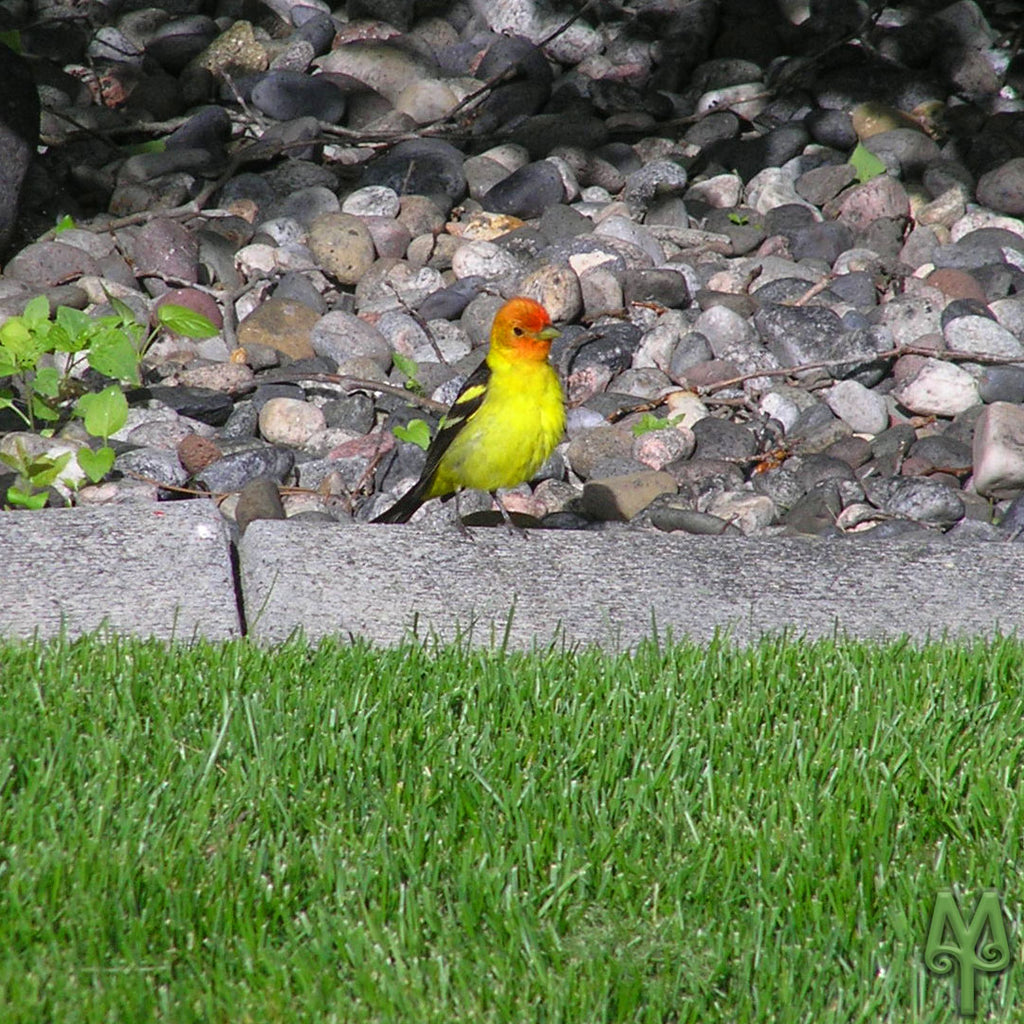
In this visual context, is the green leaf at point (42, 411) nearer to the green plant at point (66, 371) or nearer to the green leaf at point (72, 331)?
the green plant at point (66, 371)

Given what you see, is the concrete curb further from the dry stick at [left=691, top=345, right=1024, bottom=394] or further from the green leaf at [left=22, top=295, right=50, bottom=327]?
the dry stick at [left=691, top=345, right=1024, bottom=394]

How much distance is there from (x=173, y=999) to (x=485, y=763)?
90cm

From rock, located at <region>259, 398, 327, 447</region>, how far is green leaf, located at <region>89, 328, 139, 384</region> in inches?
28.9

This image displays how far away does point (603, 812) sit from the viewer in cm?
290

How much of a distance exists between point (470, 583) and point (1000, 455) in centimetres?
225

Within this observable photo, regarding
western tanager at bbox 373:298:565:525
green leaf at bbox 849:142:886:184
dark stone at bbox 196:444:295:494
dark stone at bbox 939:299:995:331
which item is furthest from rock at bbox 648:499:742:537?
green leaf at bbox 849:142:886:184

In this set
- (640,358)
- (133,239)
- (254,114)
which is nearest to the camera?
(640,358)

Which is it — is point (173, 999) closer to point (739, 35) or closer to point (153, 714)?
point (153, 714)

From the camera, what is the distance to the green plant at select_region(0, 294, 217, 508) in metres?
4.79

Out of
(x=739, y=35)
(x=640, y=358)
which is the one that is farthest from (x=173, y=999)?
(x=739, y=35)

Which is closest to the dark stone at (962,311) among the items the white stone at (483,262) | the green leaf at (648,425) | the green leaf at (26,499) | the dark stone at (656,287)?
the dark stone at (656,287)

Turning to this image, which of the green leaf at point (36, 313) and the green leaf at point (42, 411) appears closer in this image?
the green leaf at point (36, 313)

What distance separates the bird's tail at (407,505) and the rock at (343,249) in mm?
2098

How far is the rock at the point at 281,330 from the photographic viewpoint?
248 inches
